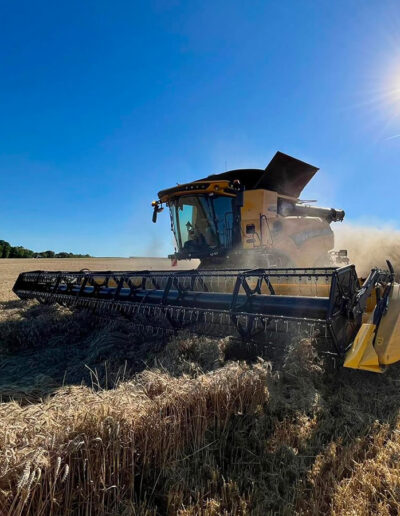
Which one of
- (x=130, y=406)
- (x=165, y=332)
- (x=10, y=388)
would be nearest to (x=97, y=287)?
(x=165, y=332)

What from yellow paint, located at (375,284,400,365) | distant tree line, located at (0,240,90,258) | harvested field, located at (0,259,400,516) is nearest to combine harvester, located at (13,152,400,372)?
yellow paint, located at (375,284,400,365)

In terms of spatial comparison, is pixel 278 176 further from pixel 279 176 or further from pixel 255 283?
pixel 255 283

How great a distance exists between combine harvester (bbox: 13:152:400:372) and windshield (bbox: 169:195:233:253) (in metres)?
0.02

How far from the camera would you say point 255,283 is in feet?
15.7

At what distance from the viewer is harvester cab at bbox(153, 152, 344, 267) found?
6898mm

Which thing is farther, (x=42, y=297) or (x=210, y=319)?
(x=42, y=297)

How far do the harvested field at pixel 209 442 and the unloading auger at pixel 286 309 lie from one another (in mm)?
323

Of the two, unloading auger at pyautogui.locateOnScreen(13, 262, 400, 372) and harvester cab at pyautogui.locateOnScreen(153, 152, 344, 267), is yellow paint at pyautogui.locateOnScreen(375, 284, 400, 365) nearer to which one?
unloading auger at pyautogui.locateOnScreen(13, 262, 400, 372)

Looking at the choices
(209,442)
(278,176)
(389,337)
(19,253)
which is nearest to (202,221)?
(278,176)

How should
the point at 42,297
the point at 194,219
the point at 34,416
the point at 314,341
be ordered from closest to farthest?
the point at 34,416 → the point at 314,341 → the point at 42,297 → the point at 194,219

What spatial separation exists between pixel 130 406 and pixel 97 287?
3.77m

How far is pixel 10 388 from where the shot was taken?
267 centimetres

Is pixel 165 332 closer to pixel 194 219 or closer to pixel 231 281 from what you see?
pixel 231 281

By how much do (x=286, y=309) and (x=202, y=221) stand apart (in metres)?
4.60
